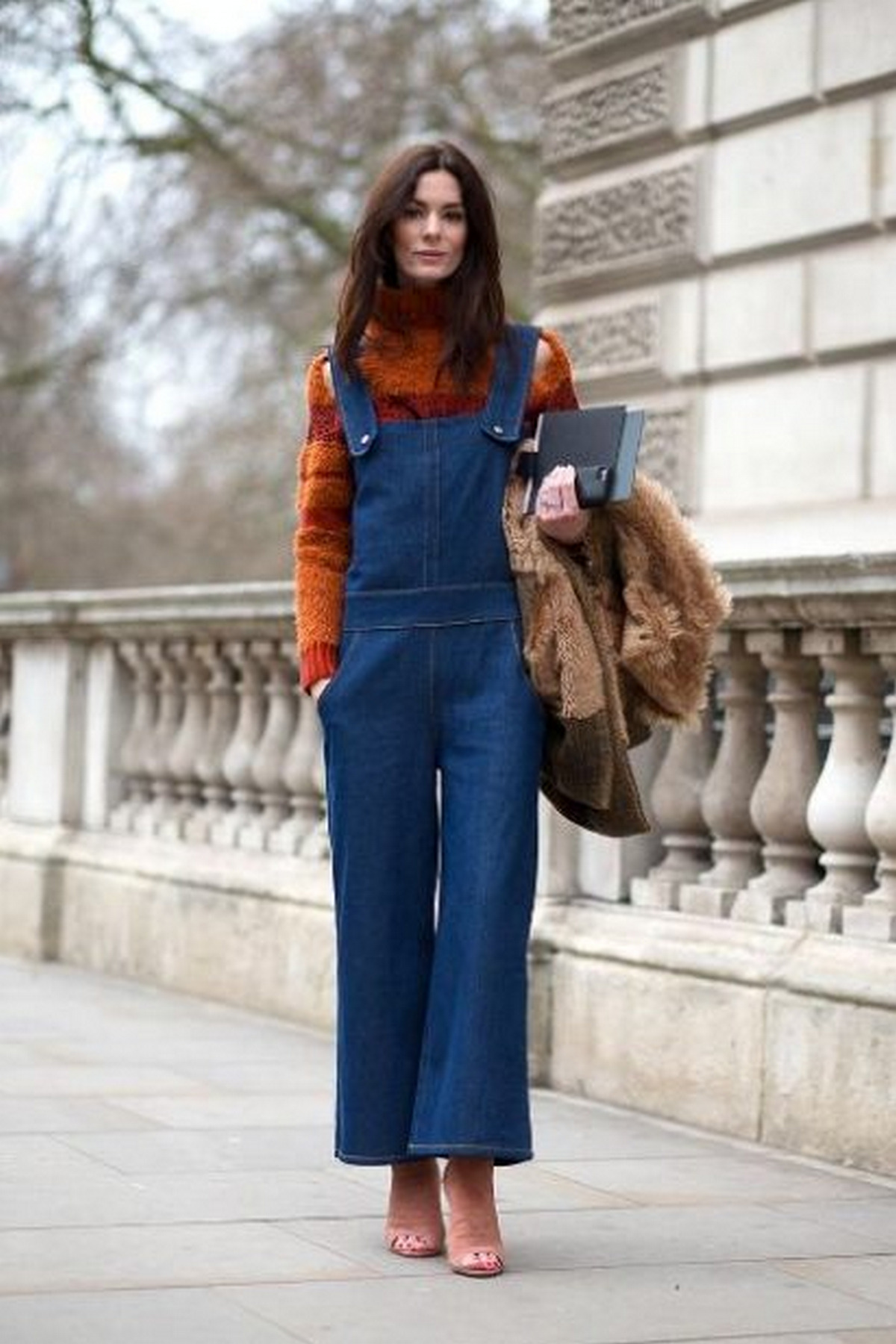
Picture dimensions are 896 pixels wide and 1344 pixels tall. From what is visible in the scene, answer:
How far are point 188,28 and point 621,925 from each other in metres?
15.9

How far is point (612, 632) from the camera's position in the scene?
17.4 ft

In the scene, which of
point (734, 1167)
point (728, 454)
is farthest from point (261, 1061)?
point (728, 454)

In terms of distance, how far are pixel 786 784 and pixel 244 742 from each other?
3118 millimetres

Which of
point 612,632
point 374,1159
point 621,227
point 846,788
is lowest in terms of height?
point 374,1159

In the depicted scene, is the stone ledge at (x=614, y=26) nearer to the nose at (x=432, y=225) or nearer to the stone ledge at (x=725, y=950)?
the stone ledge at (x=725, y=950)

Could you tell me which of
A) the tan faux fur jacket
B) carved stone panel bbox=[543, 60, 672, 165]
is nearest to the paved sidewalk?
the tan faux fur jacket

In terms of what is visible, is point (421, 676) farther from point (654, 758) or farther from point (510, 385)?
point (654, 758)

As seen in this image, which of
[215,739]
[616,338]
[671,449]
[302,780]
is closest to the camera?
[302,780]

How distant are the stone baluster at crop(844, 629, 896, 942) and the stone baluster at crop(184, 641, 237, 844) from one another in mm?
3698

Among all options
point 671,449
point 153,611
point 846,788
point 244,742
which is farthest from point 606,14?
point 846,788

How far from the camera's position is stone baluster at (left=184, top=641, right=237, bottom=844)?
32.7ft

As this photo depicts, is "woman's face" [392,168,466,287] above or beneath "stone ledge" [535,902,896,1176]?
above

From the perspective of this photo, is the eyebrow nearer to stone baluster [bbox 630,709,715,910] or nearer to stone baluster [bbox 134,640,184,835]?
stone baluster [bbox 630,709,715,910]

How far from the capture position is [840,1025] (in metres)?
6.46
